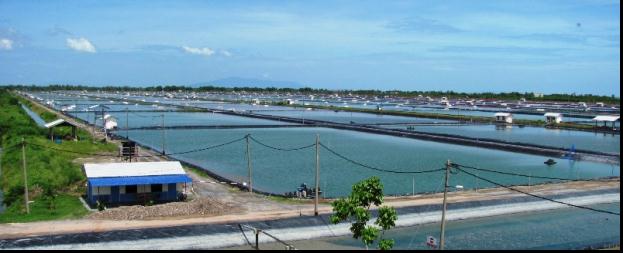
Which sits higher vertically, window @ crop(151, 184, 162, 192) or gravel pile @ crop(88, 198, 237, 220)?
window @ crop(151, 184, 162, 192)

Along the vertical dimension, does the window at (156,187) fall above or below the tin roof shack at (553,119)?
below

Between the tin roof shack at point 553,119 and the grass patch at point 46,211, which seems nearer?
the grass patch at point 46,211

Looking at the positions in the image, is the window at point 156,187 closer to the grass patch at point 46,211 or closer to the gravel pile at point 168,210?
the gravel pile at point 168,210

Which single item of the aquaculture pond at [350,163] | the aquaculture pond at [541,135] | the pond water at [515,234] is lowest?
the pond water at [515,234]

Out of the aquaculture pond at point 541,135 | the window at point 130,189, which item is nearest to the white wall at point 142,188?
the window at point 130,189

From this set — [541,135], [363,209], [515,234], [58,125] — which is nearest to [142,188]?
[363,209]

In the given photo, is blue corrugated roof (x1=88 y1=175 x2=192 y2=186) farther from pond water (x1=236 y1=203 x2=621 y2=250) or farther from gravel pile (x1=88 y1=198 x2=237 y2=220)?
pond water (x1=236 y1=203 x2=621 y2=250)

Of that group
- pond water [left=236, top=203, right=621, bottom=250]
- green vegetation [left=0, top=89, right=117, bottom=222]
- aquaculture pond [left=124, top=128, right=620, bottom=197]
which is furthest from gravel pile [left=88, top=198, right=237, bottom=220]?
aquaculture pond [left=124, top=128, right=620, bottom=197]

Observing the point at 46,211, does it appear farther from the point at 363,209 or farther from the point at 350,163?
the point at 350,163
